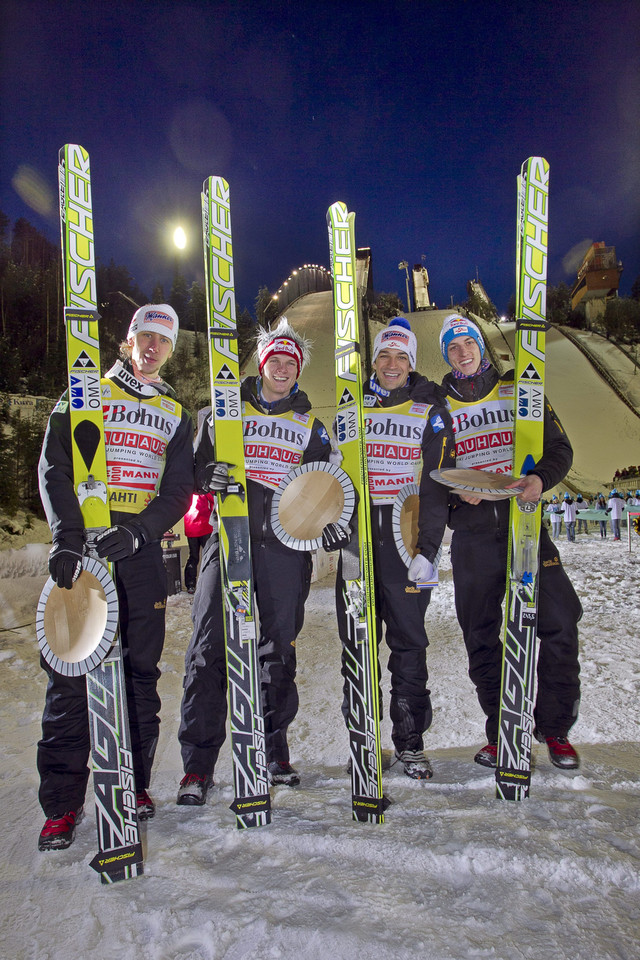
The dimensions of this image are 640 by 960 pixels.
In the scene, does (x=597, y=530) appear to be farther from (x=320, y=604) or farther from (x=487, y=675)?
(x=487, y=675)

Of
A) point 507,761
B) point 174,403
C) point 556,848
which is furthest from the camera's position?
point 174,403

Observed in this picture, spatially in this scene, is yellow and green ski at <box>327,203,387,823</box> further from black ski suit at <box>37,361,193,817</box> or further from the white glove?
black ski suit at <box>37,361,193,817</box>

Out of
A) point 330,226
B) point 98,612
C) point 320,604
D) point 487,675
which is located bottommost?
point 320,604

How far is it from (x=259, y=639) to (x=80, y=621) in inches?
36.3

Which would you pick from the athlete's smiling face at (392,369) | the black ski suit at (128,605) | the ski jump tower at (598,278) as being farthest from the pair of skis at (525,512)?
the ski jump tower at (598,278)

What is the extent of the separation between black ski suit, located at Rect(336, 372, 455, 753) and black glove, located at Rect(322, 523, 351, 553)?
0.73ft

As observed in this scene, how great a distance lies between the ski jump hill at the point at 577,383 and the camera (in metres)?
25.6

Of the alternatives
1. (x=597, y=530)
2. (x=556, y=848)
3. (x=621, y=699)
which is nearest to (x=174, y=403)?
(x=556, y=848)

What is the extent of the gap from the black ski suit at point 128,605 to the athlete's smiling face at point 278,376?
1.53 ft

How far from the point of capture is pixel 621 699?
133 inches

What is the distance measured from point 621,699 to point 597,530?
37.5ft

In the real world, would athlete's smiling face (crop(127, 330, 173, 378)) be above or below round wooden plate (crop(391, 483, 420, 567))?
above

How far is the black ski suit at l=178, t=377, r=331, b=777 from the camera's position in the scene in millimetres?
2461

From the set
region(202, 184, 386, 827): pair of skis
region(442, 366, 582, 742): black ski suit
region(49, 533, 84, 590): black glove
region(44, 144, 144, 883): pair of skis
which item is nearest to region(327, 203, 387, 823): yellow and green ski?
region(202, 184, 386, 827): pair of skis
